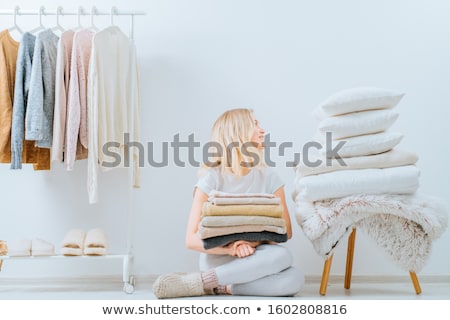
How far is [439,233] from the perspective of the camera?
2.50 m

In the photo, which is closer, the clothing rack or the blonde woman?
the blonde woman

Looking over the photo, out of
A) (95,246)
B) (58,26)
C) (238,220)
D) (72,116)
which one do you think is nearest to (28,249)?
(95,246)

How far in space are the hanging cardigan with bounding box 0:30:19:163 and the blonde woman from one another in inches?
35.7

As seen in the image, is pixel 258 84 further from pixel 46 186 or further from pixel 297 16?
pixel 46 186

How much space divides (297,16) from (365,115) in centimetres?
91

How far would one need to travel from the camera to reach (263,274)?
2402 mm

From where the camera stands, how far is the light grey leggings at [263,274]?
2383 millimetres

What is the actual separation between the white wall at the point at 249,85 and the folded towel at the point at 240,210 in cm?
67

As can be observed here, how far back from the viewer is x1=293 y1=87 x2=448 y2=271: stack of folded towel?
8.10ft

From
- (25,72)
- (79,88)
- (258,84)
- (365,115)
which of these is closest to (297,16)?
(258,84)

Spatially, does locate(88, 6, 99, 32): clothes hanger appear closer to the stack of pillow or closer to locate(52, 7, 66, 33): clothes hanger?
locate(52, 7, 66, 33): clothes hanger

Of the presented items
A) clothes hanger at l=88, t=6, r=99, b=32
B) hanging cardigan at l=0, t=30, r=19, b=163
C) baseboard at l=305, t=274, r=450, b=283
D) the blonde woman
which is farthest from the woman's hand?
clothes hanger at l=88, t=6, r=99, b=32

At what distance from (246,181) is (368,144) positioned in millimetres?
545

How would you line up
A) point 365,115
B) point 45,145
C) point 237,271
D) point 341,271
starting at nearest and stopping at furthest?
1. point 237,271
2. point 365,115
3. point 45,145
4. point 341,271
